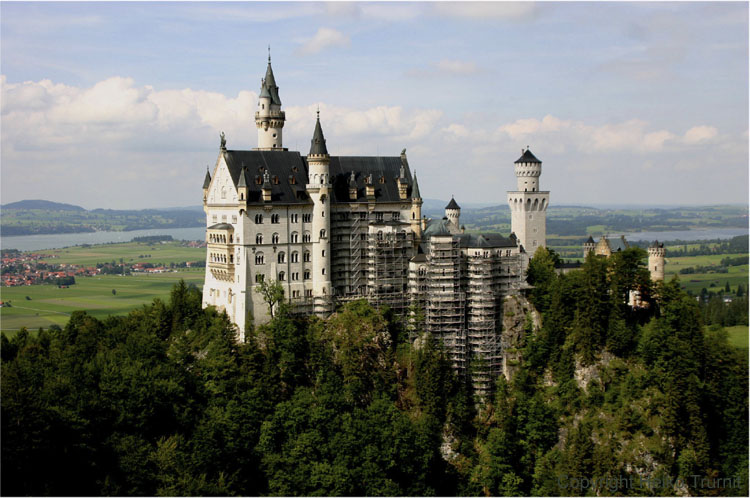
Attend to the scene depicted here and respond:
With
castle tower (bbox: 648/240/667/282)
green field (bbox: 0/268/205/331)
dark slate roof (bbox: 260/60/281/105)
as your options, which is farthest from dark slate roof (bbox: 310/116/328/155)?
green field (bbox: 0/268/205/331)

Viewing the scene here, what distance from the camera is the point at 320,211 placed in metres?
77.0

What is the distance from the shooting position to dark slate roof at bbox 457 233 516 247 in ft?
250

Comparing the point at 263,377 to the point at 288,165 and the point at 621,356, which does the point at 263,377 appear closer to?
the point at 288,165

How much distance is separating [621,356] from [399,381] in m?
20.0

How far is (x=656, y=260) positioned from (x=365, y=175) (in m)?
31.3

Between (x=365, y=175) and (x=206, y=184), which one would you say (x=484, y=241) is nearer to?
(x=365, y=175)

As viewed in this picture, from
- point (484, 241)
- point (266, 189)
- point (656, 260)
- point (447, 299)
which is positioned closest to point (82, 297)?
point (266, 189)

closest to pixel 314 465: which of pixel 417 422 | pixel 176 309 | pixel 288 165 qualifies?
pixel 417 422

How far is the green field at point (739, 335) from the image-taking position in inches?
3794

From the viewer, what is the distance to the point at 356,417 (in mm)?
68375

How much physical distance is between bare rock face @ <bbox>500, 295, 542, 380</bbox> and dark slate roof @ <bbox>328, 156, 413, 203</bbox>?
1504 centimetres

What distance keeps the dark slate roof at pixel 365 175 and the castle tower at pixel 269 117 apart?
6.71m

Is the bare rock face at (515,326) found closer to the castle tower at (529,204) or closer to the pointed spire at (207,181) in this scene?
the castle tower at (529,204)

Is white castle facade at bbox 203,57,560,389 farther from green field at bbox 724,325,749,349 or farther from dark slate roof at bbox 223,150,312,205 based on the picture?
green field at bbox 724,325,749,349
